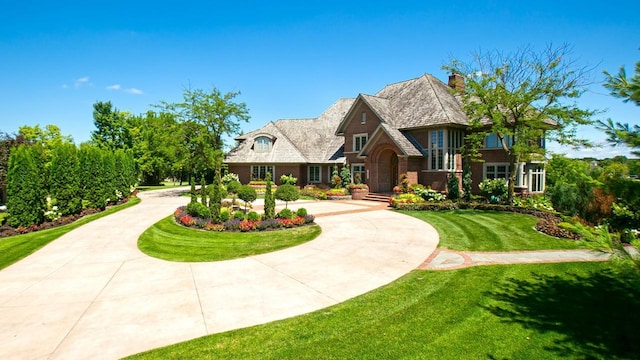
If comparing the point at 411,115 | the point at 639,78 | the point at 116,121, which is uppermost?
the point at 116,121

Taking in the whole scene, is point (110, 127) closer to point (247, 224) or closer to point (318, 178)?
point (318, 178)

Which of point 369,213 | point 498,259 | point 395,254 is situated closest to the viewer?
point 498,259

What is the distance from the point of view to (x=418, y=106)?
96.1ft

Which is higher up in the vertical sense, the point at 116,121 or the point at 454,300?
the point at 116,121

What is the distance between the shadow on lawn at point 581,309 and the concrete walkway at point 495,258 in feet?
4.77

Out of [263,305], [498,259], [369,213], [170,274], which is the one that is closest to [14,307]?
[170,274]

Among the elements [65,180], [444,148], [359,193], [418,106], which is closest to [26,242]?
[65,180]

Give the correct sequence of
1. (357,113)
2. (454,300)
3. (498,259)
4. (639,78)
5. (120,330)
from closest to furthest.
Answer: (639,78), (120,330), (454,300), (498,259), (357,113)

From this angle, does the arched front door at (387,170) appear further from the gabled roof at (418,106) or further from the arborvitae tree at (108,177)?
the arborvitae tree at (108,177)

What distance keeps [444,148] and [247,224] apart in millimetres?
17449

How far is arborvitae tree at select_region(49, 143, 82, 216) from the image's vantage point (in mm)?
18375

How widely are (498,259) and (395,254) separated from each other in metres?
3.21

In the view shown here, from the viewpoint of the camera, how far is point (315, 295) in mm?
7922

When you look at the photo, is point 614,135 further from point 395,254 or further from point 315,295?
point 395,254
